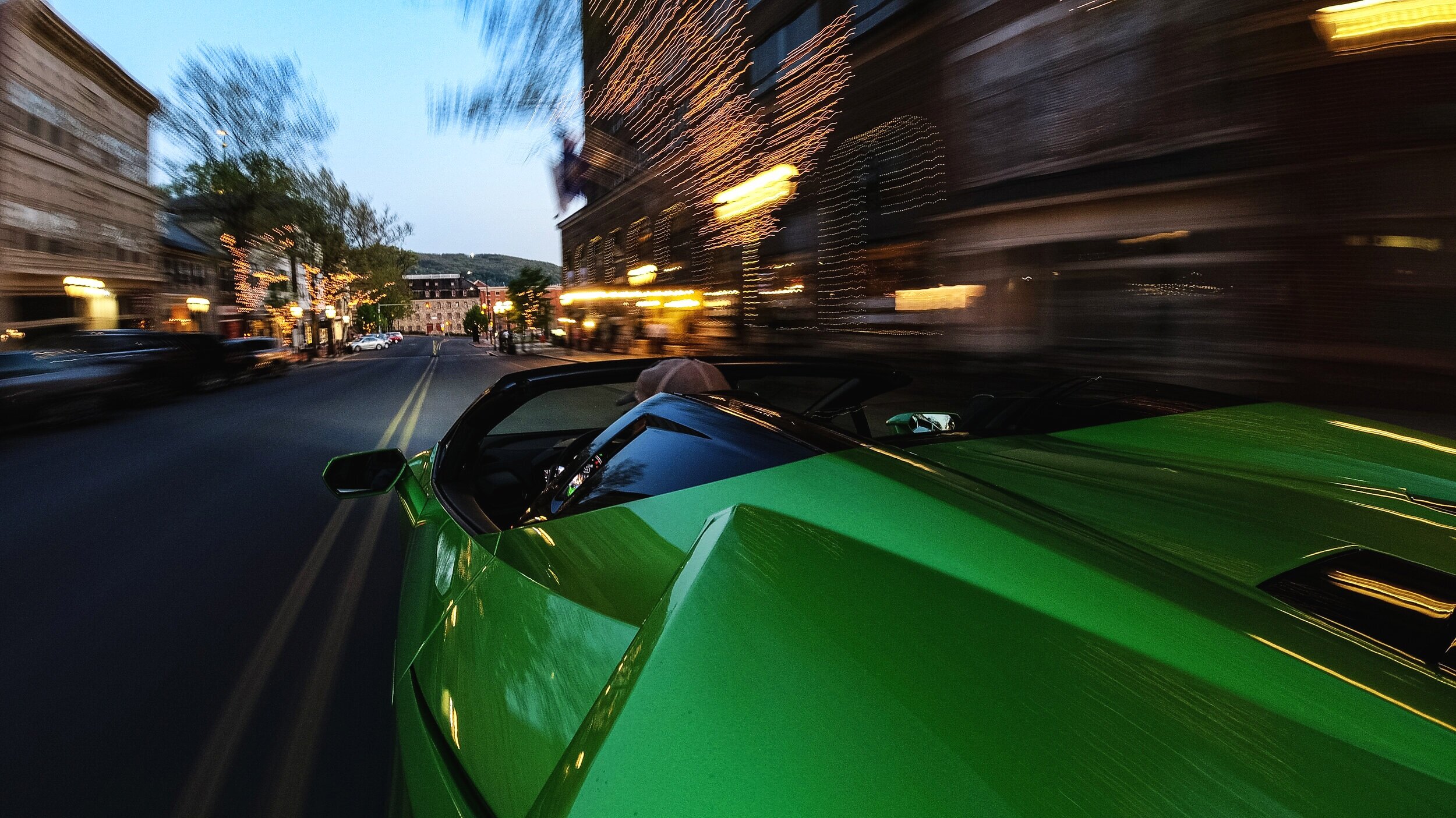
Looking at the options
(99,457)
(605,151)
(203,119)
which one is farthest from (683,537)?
(203,119)

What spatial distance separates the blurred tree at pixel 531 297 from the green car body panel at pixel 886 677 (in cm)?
5591

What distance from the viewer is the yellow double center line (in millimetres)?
2072

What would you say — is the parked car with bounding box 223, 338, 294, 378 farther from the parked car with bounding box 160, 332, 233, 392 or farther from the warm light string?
the warm light string

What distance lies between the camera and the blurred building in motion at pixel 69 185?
89.7ft

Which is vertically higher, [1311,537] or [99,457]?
[1311,537]

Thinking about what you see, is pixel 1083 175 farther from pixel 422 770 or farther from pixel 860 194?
pixel 422 770

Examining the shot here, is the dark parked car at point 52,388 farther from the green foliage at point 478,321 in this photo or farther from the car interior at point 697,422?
the green foliage at point 478,321

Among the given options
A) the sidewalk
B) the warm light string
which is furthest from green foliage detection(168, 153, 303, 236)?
the warm light string

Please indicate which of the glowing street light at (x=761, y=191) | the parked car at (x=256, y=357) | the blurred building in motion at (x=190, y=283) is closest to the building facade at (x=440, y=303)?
the blurred building in motion at (x=190, y=283)

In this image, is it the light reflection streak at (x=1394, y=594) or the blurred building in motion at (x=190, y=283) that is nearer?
the light reflection streak at (x=1394, y=594)

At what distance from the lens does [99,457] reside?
8.27 meters

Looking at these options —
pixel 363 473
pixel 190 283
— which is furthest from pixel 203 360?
pixel 190 283

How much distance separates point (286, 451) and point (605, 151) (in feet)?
85.6

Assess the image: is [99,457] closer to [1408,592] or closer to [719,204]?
[1408,592]
